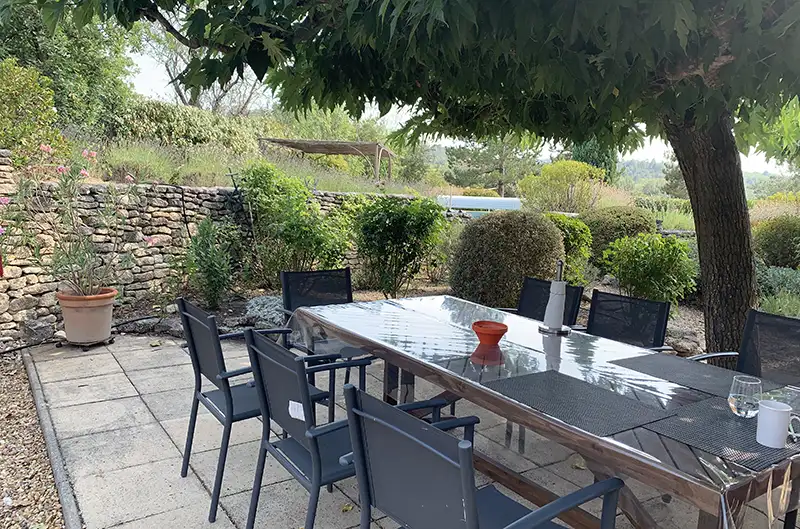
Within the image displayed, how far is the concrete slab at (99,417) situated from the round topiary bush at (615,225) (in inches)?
255

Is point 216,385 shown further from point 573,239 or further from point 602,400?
point 573,239

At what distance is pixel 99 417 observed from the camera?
3.32 meters

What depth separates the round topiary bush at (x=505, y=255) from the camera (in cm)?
579

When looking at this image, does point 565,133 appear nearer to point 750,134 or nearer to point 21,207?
point 750,134

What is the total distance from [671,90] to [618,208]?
6.22 meters

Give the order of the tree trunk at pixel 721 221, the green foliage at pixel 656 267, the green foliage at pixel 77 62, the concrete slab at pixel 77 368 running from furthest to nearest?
the green foliage at pixel 77 62
the green foliage at pixel 656 267
the concrete slab at pixel 77 368
the tree trunk at pixel 721 221

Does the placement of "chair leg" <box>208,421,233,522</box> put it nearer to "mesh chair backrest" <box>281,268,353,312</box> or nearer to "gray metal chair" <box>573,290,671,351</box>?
"mesh chair backrest" <box>281,268,353,312</box>

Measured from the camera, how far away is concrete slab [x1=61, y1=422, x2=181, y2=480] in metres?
2.74

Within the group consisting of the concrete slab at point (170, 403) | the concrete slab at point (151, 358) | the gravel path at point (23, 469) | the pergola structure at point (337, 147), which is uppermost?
the pergola structure at point (337, 147)

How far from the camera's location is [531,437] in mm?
3168

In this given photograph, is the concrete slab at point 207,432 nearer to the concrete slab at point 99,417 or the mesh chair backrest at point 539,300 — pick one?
the concrete slab at point 99,417

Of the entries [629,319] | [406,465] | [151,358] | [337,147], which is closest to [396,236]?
[151,358]

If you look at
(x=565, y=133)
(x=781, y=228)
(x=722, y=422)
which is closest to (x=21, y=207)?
(x=565, y=133)

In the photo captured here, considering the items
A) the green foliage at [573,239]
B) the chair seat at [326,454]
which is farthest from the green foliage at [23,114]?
the green foliage at [573,239]
